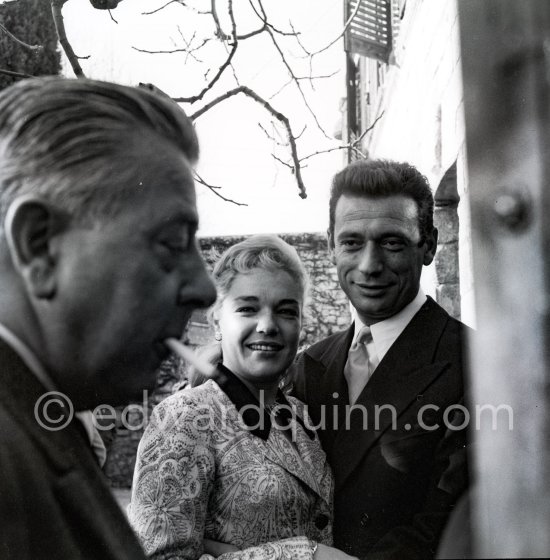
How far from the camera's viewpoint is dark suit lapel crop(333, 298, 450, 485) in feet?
3.93

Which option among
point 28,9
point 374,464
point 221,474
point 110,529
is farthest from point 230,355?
point 28,9

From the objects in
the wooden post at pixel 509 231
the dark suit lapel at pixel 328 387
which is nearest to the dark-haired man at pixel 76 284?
the wooden post at pixel 509 231

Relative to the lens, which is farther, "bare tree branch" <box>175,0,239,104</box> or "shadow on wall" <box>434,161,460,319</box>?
"shadow on wall" <box>434,161,460,319</box>

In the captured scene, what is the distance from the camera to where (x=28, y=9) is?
4.01 feet

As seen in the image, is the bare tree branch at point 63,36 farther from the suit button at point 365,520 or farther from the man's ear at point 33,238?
the suit button at point 365,520

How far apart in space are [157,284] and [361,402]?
2.18ft

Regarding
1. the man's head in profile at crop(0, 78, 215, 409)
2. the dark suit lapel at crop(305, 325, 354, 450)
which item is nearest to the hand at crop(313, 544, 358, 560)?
the dark suit lapel at crop(305, 325, 354, 450)

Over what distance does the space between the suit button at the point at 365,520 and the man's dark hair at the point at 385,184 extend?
55 cm

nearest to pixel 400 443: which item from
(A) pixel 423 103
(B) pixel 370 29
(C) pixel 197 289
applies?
(C) pixel 197 289

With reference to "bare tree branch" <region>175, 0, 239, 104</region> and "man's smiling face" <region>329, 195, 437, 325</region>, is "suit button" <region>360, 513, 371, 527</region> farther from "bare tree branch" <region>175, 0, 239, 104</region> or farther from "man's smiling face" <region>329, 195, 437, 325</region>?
"bare tree branch" <region>175, 0, 239, 104</region>

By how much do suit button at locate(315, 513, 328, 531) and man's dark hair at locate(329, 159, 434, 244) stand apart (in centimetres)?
56

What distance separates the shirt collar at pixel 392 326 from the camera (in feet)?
4.45

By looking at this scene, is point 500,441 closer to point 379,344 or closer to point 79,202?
point 79,202

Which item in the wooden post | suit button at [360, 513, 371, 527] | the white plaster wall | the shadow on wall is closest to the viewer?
the wooden post
